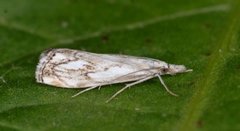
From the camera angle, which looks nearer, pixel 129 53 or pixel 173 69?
pixel 173 69

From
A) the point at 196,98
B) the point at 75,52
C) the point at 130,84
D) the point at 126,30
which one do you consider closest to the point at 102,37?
the point at 126,30

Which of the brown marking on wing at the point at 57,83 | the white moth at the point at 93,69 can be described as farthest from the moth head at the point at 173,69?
the brown marking on wing at the point at 57,83

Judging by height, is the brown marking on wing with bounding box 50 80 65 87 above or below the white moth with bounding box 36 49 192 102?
below

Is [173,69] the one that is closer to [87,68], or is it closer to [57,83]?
[87,68]

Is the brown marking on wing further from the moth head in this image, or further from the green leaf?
the moth head

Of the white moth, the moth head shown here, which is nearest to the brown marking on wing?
the white moth

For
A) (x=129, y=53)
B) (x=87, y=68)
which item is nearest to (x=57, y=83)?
(x=87, y=68)
